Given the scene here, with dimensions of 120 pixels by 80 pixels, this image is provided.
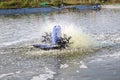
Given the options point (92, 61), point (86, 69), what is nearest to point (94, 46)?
point (92, 61)

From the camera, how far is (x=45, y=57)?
33500mm

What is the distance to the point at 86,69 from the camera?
94.1 feet

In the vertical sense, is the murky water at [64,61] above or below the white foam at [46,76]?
below

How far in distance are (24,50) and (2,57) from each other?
3229 mm

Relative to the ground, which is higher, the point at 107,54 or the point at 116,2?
the point at 107,54

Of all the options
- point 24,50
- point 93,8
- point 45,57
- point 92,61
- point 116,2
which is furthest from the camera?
point 116,2

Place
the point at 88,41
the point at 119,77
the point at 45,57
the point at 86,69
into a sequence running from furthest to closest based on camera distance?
the point at 88,41, the point at 45,57, the point at 86,69, the point at 119,77

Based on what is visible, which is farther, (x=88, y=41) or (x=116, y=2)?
(x=116, y=2)

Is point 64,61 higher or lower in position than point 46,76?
lower

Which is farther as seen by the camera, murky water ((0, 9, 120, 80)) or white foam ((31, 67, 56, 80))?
murky water ((0, 9, 120, 80))

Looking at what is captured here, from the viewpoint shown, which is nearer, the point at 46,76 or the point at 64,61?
the point at 46,76

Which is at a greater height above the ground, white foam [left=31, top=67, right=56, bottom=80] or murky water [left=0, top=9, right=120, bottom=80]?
white foam [left=31, top=67, right=56, bottom=80]

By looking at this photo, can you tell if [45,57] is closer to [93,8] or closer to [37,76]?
[37,76]

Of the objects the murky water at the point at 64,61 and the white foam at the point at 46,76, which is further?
the murky water at the point at 64,61
